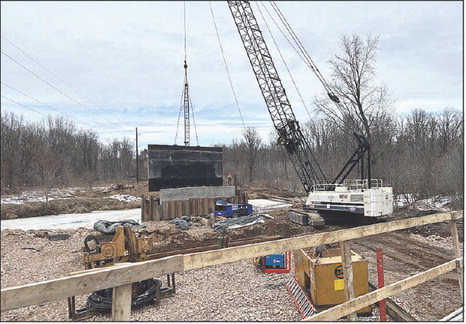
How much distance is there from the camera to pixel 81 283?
183 cm

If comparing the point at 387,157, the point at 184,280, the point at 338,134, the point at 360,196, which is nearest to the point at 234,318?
the point at 184,280

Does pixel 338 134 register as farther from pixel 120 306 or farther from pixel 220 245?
pixel 120 306

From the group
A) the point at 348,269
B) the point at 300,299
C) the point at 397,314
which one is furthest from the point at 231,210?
the point at 348,269

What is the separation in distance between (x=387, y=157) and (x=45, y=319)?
81.5 feet

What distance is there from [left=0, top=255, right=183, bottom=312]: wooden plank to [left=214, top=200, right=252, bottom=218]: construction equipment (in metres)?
15.7

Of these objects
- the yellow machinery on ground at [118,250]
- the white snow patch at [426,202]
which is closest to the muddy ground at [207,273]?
the yellow machinery on ground at [118,250]

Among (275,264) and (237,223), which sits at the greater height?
(237,223)

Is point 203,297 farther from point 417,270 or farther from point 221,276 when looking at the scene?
point 417,270

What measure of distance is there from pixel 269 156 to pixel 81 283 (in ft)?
184

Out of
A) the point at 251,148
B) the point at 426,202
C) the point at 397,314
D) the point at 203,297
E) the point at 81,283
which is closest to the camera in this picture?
the point at 81,283

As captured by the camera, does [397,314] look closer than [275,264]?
Yes

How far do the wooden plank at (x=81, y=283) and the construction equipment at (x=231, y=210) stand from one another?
1573cm

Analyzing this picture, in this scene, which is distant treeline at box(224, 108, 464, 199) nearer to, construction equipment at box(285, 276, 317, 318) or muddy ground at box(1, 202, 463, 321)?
muddy ground at box(1, 202, 463, 321)

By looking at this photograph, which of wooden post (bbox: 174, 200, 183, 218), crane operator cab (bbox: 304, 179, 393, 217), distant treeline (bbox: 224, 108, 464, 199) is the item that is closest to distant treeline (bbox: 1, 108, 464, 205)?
distant treeline (bbox: 224, 108, 464, 199)
